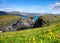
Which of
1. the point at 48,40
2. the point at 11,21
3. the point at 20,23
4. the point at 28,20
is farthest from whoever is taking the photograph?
the point at 28,20

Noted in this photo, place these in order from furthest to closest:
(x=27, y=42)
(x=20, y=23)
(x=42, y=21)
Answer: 1. (x=20, y=23)
2. (x=42, y=21)
3. (x=27, y=42)

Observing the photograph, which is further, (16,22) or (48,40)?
(16,22)

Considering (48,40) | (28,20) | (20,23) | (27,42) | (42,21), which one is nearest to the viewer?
(27,42)

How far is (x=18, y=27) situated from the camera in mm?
52094

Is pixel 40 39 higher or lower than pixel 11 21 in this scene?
higher

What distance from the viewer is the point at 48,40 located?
29.1ft

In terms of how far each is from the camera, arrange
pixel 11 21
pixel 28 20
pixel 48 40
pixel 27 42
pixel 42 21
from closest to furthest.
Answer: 1. pixel 27 42
2. pixel 48 40
3. pixel 42 21
4. pixel 11 21
5. pixel 28 20

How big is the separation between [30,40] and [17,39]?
2.07 feet

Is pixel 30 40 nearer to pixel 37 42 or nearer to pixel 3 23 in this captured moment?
pixel 37 42

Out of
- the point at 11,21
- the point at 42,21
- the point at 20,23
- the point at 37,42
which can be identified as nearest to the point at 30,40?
the point at 37,42

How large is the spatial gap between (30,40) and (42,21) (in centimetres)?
3416

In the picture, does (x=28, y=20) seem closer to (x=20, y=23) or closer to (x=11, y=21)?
(x=20, y=23)

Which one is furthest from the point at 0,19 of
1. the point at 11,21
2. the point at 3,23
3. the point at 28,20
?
the point at 28,20

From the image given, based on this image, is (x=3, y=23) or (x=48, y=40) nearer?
(x=48, y=40)
